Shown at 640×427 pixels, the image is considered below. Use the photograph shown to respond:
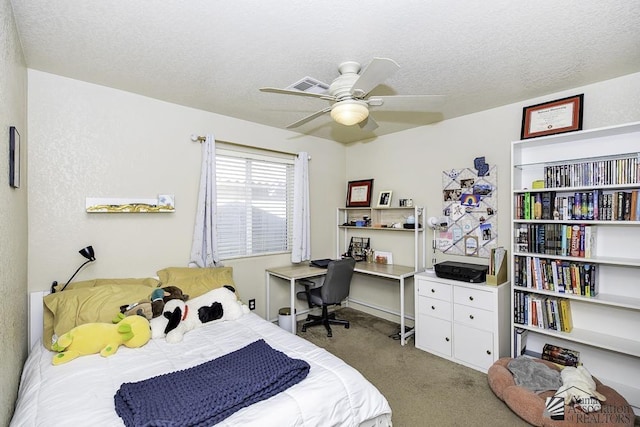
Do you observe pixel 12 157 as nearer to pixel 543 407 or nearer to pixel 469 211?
pixel 543 407

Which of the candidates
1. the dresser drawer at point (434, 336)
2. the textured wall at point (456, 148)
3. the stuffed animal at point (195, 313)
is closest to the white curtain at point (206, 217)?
the stuffed animal at point (195, 313)

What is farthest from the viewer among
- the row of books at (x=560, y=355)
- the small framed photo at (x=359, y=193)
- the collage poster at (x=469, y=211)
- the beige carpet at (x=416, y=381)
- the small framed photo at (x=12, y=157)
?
the small framed photo at (x=359, y=193)

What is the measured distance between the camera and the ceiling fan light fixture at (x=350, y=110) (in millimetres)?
2021

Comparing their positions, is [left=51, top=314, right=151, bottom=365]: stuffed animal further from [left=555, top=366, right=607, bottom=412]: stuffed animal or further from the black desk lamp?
[left=555, top=366, right=607, bottom=412]: stuffed animal

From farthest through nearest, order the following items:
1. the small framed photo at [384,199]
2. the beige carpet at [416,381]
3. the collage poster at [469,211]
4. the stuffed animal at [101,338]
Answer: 1. the small framed photo at [384,199]
2. the collage poster at [469,211]
3. the beige carpet at [416,381]
4. the stuffed animal at [101,338]

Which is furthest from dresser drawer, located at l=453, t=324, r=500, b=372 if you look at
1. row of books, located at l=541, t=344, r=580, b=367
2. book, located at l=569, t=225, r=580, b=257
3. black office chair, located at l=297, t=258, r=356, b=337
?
black office chair, located at l=297, t=258, r=356, b=337

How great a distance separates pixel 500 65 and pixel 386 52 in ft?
2.90

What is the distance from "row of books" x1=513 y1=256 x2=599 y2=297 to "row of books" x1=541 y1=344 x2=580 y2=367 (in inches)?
20.9

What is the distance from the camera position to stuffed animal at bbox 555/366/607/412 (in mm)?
1931

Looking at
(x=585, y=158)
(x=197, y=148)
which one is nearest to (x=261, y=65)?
(x=197, y=148)

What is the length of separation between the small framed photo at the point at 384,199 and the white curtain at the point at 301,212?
986 mm

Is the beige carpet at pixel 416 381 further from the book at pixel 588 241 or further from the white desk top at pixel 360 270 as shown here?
the book at pixel 588 241

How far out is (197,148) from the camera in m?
3.13

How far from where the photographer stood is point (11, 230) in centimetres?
160
